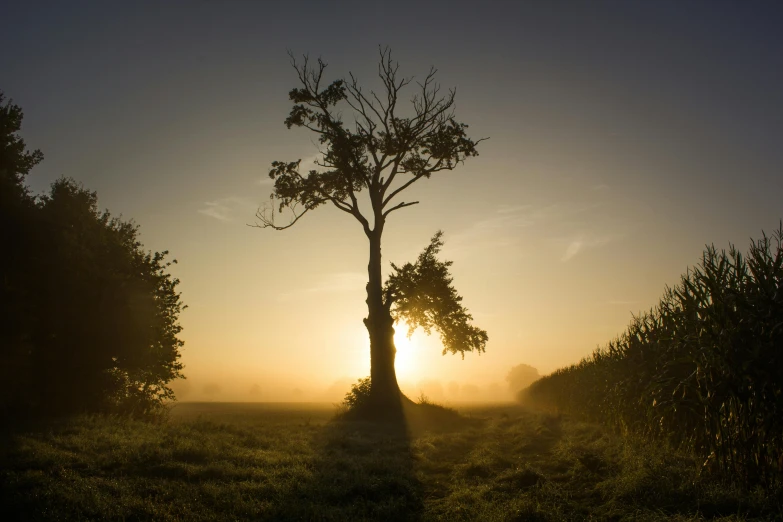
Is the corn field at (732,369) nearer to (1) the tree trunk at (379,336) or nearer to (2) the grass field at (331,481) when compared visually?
(2) the grass field at (331,481)

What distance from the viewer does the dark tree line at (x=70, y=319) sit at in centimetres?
1766

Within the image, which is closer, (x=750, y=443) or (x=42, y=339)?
(x=750, y=443)

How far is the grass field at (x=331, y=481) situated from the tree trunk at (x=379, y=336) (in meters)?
9.94

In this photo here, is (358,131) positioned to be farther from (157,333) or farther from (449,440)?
(449,440)

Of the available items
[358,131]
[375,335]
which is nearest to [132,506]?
[375,335]

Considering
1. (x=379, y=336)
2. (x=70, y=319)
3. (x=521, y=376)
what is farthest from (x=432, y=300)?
(x=521, y=376)

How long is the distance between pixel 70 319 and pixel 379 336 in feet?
45.7

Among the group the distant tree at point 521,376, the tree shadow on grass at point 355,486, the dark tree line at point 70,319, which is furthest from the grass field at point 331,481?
the distant tree at point 521,376

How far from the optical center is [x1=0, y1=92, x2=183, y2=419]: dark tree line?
17656 millimetres

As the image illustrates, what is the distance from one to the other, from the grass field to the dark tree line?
3878 millimetres

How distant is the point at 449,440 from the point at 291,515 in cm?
1066

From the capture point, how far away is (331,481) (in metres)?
10.1

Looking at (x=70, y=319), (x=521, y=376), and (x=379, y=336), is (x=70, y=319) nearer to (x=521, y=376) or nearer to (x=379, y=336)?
(x=379, y=336)

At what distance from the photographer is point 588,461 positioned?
11.8 meters
